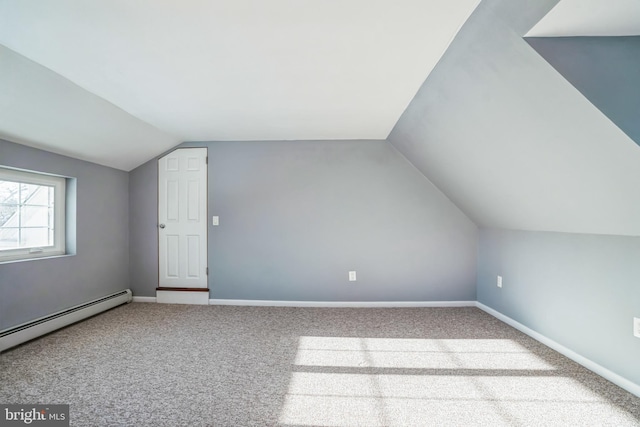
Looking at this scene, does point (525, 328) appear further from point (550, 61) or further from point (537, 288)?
point (550, 61)

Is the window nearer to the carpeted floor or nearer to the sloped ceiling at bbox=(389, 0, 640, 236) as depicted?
the carpeted floor

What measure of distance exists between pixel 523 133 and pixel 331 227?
7.86 feet

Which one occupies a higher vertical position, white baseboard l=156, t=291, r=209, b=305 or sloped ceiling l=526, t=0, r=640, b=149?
sloped ceiling l=526, t=0, r=640, b=149

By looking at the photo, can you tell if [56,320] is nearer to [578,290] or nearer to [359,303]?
[359,303]

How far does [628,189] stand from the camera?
1.81 meters

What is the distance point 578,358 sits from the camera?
245 cm

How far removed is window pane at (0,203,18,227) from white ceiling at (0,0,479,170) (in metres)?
0.62

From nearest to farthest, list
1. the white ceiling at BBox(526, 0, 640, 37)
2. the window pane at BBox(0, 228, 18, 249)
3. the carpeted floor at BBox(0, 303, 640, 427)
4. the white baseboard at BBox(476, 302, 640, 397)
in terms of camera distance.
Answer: the white ceiling at BBox(526, 0, 640, 37)
the carpeted floor at BBox(0, 303, 640, 427)
the white baseboard at BBox(476, 302, 640, 397)
the window pane at BBox(0, 228, 18, 249)

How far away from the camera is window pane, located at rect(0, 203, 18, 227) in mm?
2867

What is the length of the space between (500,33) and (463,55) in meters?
0.33

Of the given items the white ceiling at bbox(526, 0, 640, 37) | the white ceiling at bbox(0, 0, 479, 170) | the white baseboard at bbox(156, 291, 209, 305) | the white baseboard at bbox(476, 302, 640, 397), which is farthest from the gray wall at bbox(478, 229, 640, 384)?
the white baseboard at bbox(156, 291, 209, 305)

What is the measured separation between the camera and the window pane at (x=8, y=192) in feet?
9.41

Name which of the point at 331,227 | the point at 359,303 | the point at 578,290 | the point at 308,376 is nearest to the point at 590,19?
the point at 578,290

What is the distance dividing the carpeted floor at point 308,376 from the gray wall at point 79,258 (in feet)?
1.07
